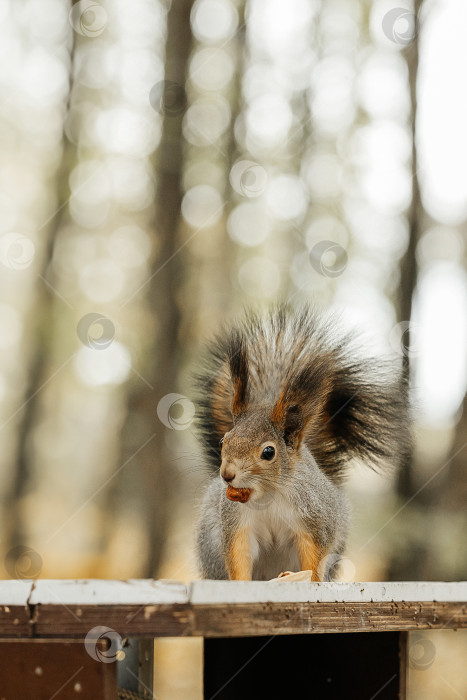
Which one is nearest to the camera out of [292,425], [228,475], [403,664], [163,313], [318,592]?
[318,592]

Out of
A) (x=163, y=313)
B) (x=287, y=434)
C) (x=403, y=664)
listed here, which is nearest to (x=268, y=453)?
(x=287, y=434)

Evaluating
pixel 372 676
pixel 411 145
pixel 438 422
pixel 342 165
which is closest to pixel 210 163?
pixel 342 165

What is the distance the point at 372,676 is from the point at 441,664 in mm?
2792

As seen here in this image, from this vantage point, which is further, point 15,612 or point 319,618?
point 319,618

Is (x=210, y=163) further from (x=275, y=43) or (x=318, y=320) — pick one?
(x=318, y=320)

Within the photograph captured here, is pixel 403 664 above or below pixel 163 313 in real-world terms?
below

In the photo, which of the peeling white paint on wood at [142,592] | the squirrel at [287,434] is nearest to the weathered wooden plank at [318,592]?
the peeling white paint on wood at [142,592]

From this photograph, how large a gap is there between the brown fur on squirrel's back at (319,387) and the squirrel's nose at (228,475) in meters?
0.18

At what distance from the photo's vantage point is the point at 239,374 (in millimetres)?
1306

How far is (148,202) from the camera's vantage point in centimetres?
430

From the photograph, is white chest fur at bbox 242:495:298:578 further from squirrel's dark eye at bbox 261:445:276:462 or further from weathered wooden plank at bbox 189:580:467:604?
weathered wooden plank at bbox 189:580:467:604

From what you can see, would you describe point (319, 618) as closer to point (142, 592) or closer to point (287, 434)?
point (142, 592)

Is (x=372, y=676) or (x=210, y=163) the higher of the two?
(x=210, y=163)

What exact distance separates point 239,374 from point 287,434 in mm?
132
